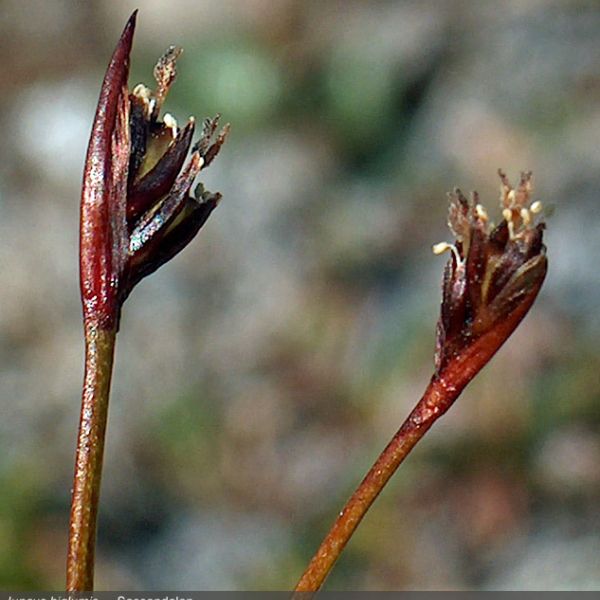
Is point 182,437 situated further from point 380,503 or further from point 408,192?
point 408,192

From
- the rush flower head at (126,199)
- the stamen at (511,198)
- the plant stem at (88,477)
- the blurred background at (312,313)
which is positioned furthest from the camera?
the blurred background at (312,313)

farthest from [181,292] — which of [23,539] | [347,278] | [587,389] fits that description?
[587,389]

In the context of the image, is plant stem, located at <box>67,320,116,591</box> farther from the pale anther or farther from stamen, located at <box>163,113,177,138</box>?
the pale anther

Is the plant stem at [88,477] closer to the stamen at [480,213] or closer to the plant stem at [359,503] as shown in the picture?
the plant stem at [359,503]

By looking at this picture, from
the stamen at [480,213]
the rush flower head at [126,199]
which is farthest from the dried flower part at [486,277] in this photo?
the rush flower head at [126,199]

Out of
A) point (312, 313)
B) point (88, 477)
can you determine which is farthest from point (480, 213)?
point (312, 313)

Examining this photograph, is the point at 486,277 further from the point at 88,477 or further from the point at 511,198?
the point at 88,477

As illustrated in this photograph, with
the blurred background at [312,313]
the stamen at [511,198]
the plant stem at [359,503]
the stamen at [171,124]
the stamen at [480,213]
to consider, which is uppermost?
the blurred background at [312,313]

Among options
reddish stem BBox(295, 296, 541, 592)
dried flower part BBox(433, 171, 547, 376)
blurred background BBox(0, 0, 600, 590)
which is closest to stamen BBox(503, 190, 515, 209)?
dried flower part BBox(433, 171, 547, 376)
